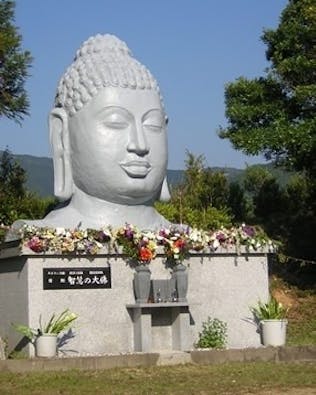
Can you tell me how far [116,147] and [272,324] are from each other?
10.5ft

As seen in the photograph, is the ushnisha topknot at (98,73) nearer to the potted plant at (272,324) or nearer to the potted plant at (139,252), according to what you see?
the potted plant at (139,252)

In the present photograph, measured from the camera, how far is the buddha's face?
11625 millimetres

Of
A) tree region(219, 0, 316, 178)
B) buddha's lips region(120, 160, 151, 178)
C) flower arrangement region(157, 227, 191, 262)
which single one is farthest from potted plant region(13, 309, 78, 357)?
tree region(219, 0, 316, 178)

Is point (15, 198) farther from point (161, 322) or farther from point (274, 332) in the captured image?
point (274, 332)

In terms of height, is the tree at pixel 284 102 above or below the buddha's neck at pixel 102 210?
above

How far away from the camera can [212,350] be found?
10.7m

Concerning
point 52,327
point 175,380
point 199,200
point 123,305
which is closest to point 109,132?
point 123,305

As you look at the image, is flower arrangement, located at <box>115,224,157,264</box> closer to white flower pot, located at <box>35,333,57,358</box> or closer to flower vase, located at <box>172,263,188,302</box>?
flower vase, located at <box>172,263,188,302</box>

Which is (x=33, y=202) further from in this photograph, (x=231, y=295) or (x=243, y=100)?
(x=231, y=295)

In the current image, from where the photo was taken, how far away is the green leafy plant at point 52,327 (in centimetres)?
1020

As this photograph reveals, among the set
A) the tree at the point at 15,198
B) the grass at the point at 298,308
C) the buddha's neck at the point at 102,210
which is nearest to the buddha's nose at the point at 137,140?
the buddha's neck at the point at 102,210

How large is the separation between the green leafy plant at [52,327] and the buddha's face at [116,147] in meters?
2.04

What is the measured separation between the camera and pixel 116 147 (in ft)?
38.1

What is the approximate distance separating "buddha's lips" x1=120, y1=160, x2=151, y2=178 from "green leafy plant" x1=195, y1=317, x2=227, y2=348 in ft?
7.28
